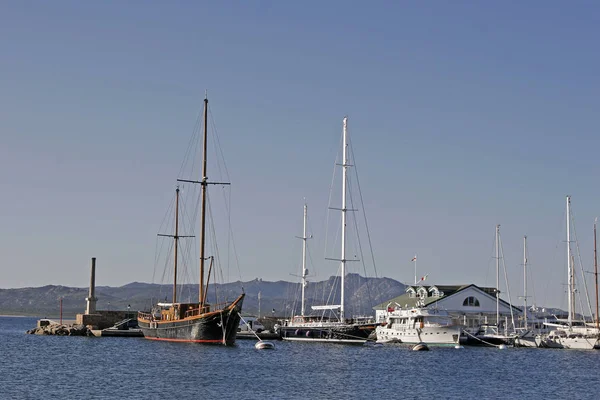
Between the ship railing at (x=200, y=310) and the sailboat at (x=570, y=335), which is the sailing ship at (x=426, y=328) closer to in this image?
the sailboat at (x=570, y=335)

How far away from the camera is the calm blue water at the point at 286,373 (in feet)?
183

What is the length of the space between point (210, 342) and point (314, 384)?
28.3 meters

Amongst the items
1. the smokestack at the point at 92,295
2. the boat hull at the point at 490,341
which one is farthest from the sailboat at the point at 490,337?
the smokestack at the point at 92,295

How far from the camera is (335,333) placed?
338 feet

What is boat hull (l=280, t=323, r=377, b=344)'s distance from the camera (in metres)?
103

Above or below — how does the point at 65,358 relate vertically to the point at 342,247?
below

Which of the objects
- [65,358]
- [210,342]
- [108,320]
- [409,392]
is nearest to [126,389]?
[409,392]

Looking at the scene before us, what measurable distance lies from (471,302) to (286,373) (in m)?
64.6

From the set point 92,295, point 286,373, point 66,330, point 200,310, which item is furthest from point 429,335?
point 92,295

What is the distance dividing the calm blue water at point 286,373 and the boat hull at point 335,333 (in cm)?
478

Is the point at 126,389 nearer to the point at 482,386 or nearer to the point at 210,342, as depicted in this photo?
the point at 482,386

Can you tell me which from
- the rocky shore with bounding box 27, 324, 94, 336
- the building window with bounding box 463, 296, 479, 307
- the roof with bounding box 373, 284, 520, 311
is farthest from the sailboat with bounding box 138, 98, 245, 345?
the building window with bounding box 463, 296, 479, 307

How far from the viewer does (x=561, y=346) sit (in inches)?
4245

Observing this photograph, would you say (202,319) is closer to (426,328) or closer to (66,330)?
(426,328)
